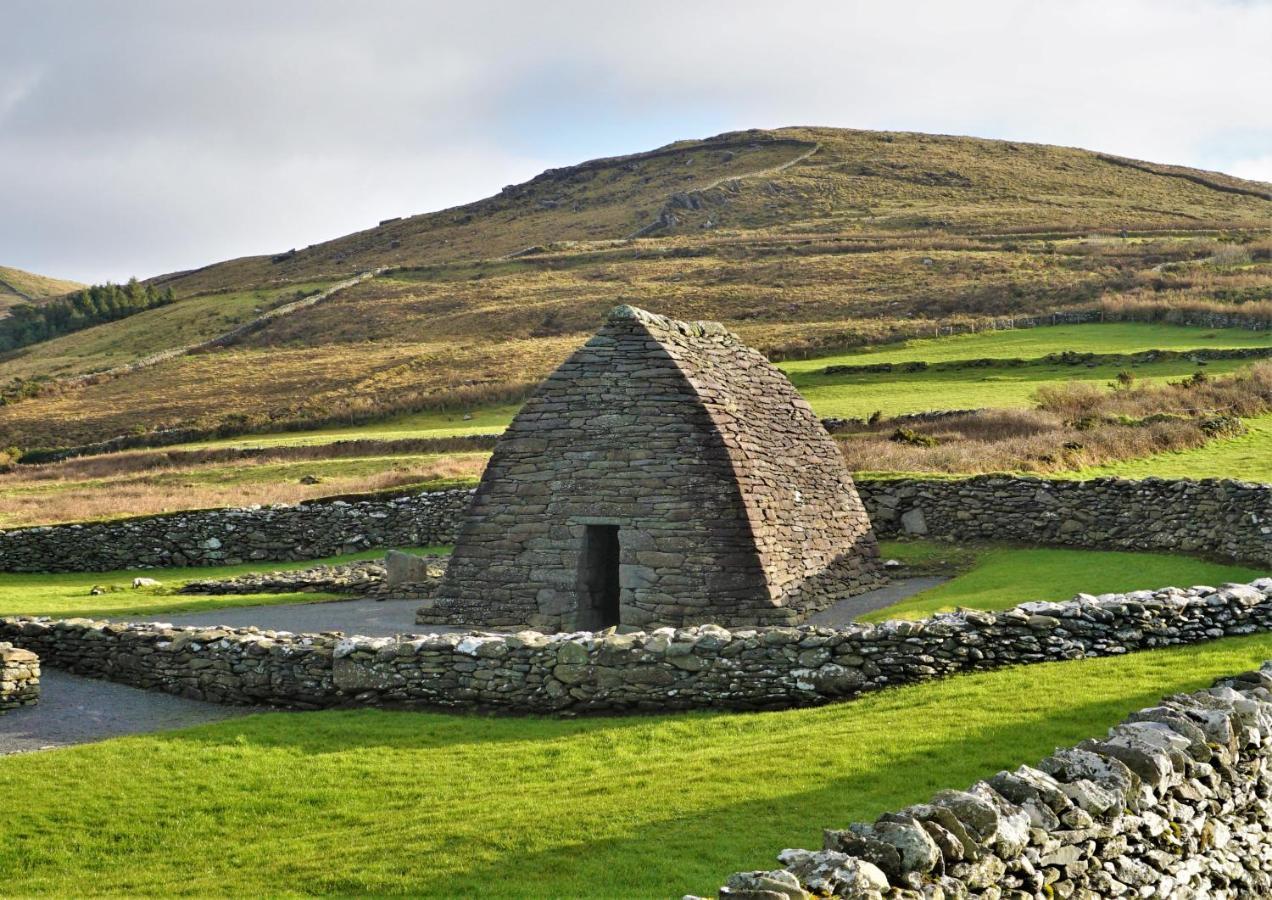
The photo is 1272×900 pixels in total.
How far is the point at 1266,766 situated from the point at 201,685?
1374cm

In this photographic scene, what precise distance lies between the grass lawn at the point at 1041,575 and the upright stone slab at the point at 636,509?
2.35 meters

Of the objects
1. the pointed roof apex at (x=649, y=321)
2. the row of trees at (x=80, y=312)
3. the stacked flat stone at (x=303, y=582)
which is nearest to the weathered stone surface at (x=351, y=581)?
the stacked flat stone at (x=303, y=582)

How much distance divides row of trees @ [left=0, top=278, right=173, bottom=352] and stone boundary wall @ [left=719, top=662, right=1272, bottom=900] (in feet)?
484

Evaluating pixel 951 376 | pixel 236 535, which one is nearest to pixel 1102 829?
pixel 236 535

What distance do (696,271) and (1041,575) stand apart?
88.3m

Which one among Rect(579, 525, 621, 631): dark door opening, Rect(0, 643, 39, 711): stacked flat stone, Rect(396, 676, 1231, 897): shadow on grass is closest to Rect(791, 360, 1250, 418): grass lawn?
Rect(579, 525, 621, 631): dark door opening

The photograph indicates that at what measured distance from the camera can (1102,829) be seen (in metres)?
7.85

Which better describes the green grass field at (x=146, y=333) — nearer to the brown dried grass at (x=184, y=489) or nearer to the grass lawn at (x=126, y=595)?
the brown dried grass at (x=184, y=489)

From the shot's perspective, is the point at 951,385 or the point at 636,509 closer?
the point at 636,509

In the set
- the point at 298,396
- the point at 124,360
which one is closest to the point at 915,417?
the point at 298,396

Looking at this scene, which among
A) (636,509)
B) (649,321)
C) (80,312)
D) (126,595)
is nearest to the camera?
(636,509)

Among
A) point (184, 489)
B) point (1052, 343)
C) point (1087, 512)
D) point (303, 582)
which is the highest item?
point (1052, 343)

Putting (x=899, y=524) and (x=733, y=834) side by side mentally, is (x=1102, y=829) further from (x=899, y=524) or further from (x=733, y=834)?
Answer: (x=899, y=524)

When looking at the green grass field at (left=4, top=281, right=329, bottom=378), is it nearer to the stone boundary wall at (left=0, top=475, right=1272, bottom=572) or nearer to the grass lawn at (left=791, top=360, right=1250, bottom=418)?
the grass lawn at (left=791, top=360, right=1250, bottom=418)
